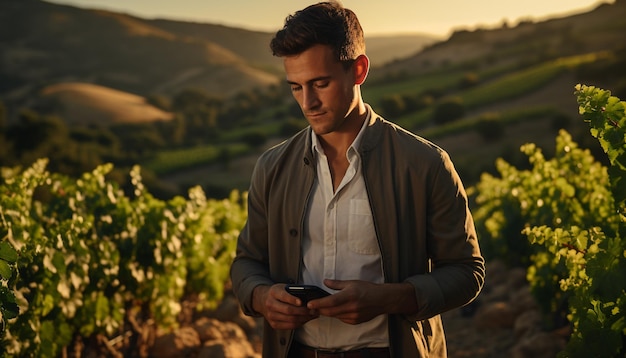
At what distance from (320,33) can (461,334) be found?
18.5 ft

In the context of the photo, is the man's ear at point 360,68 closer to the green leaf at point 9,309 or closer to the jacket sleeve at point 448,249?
the jacket sleeve at point 448,249

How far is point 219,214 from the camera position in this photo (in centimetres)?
821

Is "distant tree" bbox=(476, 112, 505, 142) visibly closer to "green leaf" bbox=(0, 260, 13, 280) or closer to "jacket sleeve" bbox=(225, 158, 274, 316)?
"jacket sleeve" bbox=(225, 158, 274, 316)

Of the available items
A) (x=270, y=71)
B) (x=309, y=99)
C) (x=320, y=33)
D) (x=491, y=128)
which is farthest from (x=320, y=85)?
(x=270, y=71)

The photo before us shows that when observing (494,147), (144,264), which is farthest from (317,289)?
(494,147)

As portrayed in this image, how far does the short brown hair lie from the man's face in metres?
0.03

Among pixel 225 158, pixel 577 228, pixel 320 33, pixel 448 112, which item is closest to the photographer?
pixel 320 33

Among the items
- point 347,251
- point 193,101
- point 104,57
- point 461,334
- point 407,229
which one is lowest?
point 193,101

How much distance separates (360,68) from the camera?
8.29ft

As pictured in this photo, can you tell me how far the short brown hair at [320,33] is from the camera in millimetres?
2367

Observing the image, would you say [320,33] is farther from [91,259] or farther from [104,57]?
[104,57]

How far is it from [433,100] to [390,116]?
5.81m

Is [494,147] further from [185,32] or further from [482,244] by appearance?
[185,32]

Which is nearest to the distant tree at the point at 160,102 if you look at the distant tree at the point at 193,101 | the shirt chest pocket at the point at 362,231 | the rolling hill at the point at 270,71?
the distant tree at the point at 193,101
